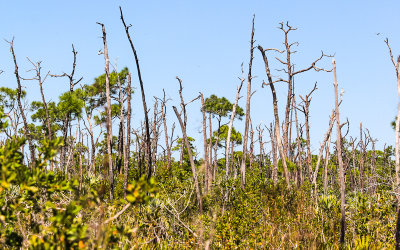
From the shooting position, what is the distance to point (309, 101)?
1525cm

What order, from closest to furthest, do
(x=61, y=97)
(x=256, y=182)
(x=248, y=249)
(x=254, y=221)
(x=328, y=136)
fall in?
1. (x=248, y=249)
2. (x=254, y=221)
3. (x=256, y=182)
4. (x=328, y=136)
5. (x=61, y=97)

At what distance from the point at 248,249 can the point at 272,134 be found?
67.4 feet

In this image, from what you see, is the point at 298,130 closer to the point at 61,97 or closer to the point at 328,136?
the point at 328,136

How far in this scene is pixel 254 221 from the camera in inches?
277

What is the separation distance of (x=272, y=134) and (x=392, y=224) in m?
18.9

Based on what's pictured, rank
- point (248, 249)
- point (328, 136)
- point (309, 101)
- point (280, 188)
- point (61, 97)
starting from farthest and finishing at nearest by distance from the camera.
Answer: point (61, 97) < point (309, 101) < point (328, 136) < point (280, 188) < point (248, 249)

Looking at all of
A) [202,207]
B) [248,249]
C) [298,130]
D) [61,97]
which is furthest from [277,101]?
[61,97]

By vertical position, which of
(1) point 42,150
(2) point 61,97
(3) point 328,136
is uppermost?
(2) point 61,97

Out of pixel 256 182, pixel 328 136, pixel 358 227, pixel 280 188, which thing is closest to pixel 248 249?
pixel 358 227

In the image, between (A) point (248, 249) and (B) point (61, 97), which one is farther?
(B) point (61, 97)

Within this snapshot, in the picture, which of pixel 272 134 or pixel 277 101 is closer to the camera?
pixel 277 101

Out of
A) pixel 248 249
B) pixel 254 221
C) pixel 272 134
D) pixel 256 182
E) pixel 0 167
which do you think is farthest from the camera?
pixel 272 134

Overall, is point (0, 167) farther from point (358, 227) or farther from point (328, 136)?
point (328, 136)

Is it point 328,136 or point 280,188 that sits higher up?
point 328,136
